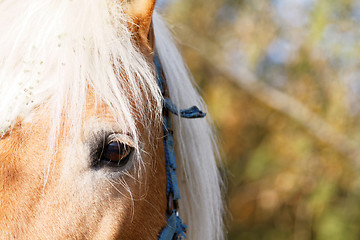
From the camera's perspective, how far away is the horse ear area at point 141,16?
1198 mm

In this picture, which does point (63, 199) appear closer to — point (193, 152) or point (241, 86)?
point (193, 152)

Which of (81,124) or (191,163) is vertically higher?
(81,124)

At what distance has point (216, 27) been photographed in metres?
5.12

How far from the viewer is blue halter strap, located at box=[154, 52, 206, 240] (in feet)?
4.16

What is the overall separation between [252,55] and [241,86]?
Result: 70cm

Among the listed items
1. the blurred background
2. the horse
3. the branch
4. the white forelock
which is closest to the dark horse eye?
the horse

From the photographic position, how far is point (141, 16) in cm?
122

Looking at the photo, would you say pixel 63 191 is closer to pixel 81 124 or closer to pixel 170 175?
pixel 81 124

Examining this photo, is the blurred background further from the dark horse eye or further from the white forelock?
the dark horse eye

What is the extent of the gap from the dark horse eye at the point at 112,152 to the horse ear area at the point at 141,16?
1.08ft

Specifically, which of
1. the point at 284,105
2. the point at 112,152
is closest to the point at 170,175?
the point at 112,152

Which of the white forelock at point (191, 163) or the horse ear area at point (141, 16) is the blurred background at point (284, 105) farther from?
the horse ear area at point (141, 16)

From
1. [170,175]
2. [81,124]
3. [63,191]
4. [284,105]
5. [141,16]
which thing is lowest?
[284,105]

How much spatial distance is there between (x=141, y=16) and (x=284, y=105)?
3414mm
